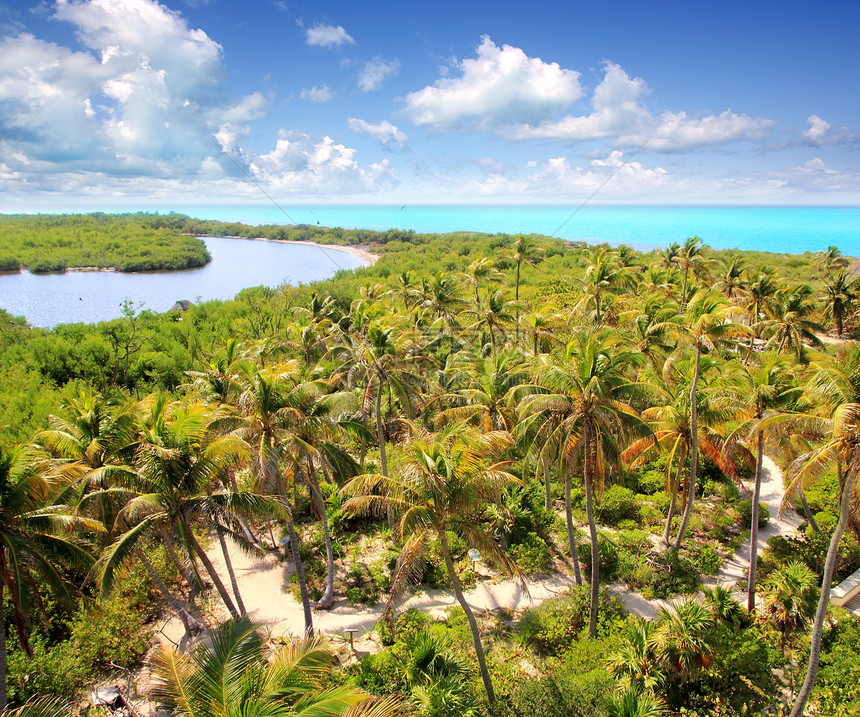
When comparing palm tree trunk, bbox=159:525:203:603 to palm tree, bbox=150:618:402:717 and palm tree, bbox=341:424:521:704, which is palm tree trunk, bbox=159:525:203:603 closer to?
palm tree, bbox=150:618:402:717

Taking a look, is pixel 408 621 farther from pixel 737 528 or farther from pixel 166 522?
pixel 737 528

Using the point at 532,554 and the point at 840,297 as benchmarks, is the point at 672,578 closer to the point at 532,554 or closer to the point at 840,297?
the point at 532,554

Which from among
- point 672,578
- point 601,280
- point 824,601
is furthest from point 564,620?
point 601,280

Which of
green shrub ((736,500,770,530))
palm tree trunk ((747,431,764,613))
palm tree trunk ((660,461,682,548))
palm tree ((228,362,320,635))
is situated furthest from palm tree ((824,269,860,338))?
palm tree ((228,362,320,635))

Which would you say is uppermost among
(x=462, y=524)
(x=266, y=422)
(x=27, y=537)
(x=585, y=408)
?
(x=585, y=408)

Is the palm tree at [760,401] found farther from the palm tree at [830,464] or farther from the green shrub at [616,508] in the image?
the green shrub at [616,508]
